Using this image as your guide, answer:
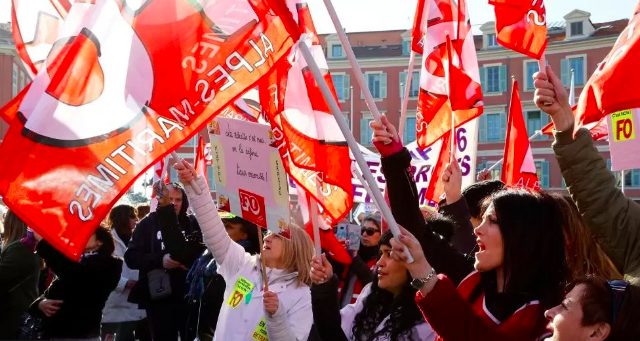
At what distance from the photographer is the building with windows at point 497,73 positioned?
153 feet

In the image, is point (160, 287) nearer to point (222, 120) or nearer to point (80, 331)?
point (80, 331)

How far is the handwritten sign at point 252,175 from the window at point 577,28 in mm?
46012

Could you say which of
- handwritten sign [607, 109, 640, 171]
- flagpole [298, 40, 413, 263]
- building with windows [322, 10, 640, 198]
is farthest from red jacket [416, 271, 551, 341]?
building with windows [322, 10, 640, 198]

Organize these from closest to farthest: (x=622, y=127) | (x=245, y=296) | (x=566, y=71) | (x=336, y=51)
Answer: (x=622, y=127) → (x=245, y=296) → (x=566, y=71) → (x=336, y=51)

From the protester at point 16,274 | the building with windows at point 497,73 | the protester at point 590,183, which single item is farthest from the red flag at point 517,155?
the building with windows at point 497,73

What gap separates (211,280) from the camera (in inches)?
235

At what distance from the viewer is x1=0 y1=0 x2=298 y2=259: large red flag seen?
3273mm

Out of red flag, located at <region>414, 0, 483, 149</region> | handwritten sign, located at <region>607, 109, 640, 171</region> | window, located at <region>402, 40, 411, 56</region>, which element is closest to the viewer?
handwritten sign, located at <region>607, 109, 640, 171</region>

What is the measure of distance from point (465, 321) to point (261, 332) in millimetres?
2005

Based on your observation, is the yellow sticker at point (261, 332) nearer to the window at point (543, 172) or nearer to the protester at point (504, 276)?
the protester at point (504, 276)

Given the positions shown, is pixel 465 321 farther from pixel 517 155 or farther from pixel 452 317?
pixel 517 155

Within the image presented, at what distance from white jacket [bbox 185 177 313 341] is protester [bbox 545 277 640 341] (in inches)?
84.1

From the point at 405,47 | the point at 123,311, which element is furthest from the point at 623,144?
the point at 405,47

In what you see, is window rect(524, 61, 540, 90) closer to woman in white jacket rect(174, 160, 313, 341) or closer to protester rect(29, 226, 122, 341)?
protester rect(29, 226, 122, 341)
